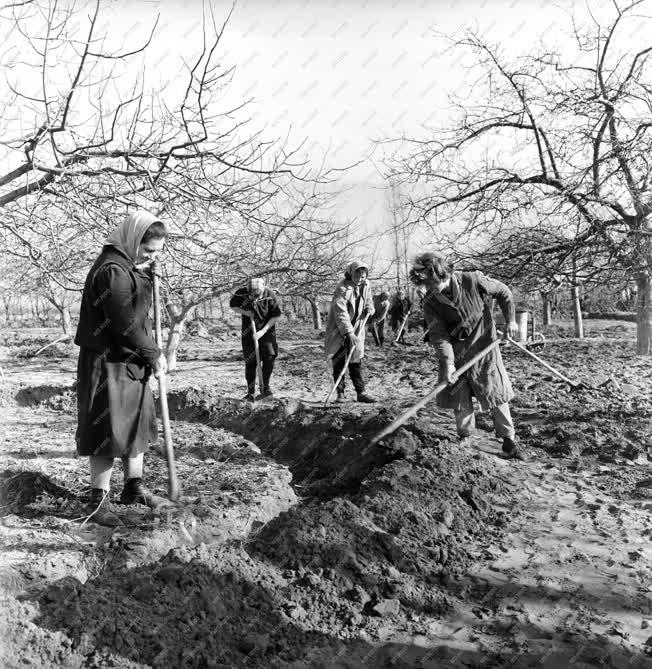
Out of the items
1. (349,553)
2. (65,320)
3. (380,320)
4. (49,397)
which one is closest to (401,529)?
(349,553)

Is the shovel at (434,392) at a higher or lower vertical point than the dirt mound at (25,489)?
higher

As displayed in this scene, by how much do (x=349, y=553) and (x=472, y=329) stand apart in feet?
7.67

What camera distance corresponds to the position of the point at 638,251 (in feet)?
24.6

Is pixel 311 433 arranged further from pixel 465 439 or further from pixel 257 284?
pixel 257 284

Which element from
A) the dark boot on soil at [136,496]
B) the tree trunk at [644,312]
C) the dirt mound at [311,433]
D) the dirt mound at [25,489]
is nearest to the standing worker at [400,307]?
the tree trunk at [644,312]

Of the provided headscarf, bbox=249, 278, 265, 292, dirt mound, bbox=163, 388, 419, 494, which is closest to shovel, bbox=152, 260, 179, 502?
dirt mound, bbox=163, 388, 419, 494

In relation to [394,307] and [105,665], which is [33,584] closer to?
[105,665]

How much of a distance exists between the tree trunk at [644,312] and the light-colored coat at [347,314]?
14.5ft

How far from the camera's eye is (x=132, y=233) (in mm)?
3275

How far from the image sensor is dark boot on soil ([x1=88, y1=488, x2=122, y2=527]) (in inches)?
129

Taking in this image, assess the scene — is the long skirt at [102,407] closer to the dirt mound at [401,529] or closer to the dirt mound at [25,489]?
the dirt mound at [25,489]

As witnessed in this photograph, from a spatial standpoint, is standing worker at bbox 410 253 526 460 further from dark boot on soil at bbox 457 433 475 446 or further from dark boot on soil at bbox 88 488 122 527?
dark boot on soil at bbox 88 488 122 527

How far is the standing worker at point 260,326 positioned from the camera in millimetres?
7383

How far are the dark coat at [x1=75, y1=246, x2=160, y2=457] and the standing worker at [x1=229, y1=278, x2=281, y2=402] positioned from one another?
12.9 feet
